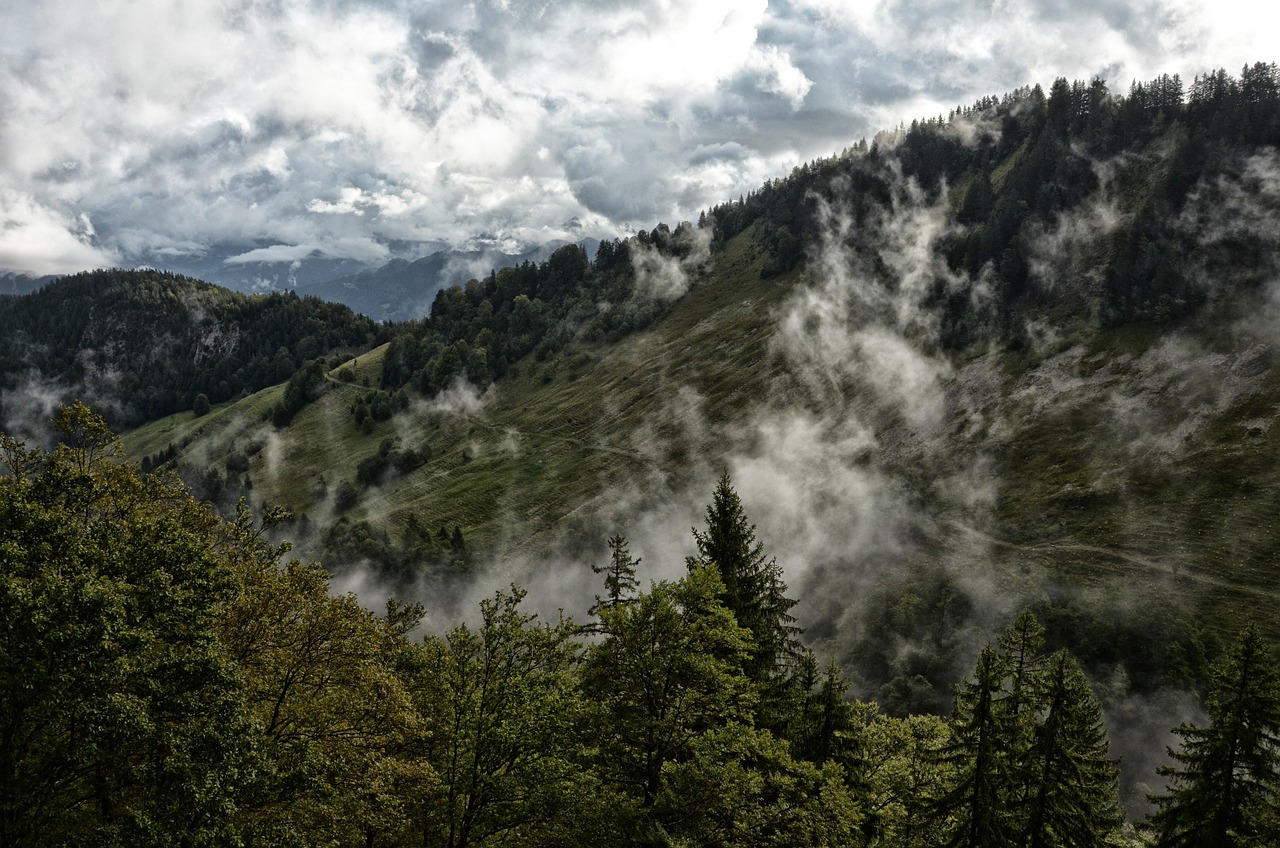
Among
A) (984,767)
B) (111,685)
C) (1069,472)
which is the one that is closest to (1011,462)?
(1069,472)

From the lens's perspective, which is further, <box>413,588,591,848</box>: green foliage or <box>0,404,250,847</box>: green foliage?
<box>413,588,591,848</box>: green foliage

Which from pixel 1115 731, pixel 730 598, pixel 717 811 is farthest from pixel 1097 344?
pixel 717 811

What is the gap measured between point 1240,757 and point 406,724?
110 feet

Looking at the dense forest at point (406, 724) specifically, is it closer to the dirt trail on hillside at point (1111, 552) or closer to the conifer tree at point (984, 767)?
the conifer tree at point (984, 767)

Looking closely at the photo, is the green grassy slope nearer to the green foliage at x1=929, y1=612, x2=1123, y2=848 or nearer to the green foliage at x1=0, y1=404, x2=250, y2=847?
the green foliage at x1=929, y1=612, x2=1123, y2=848

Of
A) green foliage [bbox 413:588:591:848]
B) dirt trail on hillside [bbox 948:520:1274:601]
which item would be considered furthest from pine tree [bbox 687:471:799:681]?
dirt trail on hillside [bbox 948:520:1274:601]

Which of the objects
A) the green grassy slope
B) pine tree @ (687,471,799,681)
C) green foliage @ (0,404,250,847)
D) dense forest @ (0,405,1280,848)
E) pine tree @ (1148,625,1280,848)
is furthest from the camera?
the green grassy slope

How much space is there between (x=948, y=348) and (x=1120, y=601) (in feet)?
310

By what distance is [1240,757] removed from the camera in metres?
28.2

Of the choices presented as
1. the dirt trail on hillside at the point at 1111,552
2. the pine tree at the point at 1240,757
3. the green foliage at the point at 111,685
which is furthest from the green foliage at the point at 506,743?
the dirt trail on hillside at the point at 1111,552

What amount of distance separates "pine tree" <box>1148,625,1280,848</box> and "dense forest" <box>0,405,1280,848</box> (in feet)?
0.37

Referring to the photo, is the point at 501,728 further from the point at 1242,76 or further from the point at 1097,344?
the point at 1242,76

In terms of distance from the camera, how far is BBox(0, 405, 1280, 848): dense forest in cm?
1844

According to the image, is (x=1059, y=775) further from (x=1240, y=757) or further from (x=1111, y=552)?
(x=1111, y=552)
